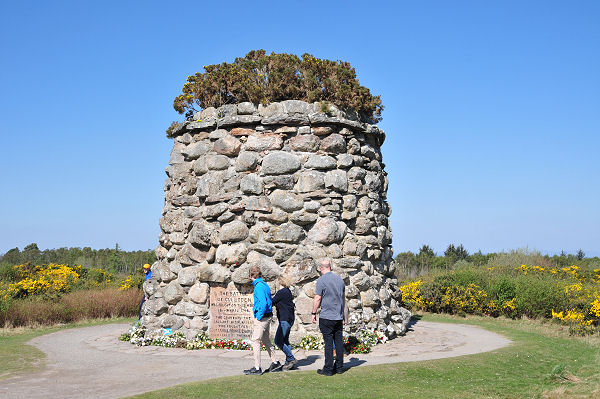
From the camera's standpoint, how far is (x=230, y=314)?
11.1m

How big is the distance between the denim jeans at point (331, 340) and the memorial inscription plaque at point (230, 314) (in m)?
3.00

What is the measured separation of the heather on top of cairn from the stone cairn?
385 mm

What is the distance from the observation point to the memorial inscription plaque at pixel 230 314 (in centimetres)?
1095

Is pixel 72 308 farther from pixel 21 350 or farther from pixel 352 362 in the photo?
pixel 352 362

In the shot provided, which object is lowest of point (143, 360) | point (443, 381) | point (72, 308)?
point (443, 381)

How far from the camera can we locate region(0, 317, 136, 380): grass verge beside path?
9000 millimetres

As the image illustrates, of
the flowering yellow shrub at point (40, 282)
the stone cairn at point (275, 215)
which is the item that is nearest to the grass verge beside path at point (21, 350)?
the flowering yellow shrub at point (40, 282)

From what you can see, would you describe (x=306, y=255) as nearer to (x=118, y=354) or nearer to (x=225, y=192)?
(x=225, y=192)

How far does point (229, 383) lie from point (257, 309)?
48.0 inches

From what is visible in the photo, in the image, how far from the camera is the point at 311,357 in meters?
9.52

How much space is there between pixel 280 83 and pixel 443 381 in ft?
23.7

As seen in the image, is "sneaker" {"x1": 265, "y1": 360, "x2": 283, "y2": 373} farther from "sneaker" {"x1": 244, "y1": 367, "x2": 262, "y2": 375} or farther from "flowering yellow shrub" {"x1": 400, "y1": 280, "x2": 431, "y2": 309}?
"flowering yellow shrub" {"x1": 400, "y1": 280, "x2": 431, "y2": 309}

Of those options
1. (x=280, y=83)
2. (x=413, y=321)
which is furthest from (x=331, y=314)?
(x=413, y=321)

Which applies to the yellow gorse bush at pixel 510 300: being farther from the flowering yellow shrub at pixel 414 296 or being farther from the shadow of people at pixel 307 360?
the shadow of people at pixel 307 360
